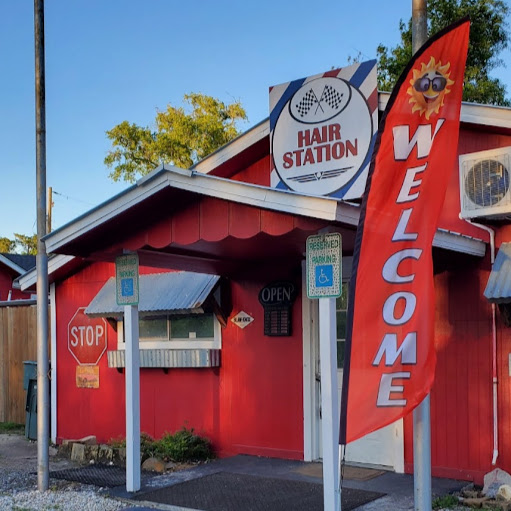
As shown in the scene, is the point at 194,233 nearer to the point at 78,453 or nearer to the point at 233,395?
the point at 233,395

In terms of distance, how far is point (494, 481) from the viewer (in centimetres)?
643

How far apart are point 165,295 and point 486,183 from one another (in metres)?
4.47

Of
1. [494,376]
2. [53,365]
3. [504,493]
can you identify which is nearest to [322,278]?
[494,376]

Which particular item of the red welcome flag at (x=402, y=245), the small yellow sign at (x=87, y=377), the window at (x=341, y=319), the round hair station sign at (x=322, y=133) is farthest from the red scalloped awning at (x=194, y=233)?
the small yellow sign at (x=87, y=377)

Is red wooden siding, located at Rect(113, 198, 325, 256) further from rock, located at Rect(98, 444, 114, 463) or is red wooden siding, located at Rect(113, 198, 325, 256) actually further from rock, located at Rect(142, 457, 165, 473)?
rock, located at Rect(98, 444, 114, 463)

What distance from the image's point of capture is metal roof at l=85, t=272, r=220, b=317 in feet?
29.1

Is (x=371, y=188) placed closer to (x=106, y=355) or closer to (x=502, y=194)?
(x=502, y=194)

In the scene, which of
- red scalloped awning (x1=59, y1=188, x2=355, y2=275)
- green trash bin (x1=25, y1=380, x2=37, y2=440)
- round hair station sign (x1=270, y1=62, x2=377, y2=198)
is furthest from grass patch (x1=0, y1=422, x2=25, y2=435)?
round hair station sign (x1=270, y1=62, x2=377, y2=198)

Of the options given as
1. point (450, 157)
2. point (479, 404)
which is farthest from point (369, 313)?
point (479, 404)

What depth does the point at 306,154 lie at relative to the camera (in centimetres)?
772

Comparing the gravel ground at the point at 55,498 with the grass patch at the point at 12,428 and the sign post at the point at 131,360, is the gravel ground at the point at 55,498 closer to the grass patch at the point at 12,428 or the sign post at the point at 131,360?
the sign post at the point at 131,360

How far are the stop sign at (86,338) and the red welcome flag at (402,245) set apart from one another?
7030 millimetres

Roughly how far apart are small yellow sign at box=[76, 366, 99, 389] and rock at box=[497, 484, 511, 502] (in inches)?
247

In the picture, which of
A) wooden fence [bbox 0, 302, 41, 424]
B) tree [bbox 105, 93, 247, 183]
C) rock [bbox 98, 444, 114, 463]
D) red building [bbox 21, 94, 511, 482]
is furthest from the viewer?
tree [bbox 105, 93, 247, 183]
